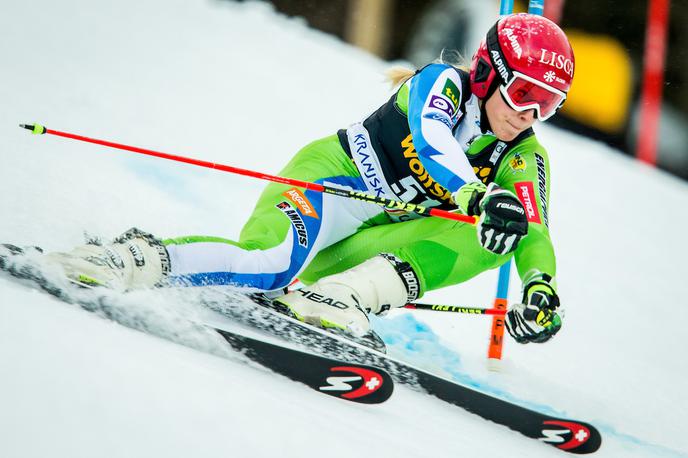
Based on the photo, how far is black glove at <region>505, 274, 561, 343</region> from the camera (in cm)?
266

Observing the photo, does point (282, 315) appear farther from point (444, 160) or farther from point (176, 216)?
point (176, 216)

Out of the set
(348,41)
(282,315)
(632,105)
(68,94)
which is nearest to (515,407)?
(282,315)

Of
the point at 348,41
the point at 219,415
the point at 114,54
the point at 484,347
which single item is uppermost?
the point at 348,41

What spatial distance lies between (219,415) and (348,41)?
18.3 ft

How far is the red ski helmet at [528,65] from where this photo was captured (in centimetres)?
281

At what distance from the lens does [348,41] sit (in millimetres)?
7082

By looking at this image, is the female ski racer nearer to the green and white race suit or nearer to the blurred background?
the green and white race suit

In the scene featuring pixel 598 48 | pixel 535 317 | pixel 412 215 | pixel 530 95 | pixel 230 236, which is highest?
pixel 598 48

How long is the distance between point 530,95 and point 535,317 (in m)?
0.73

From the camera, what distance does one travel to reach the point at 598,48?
6.49m

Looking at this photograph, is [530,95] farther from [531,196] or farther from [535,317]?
[535,317]

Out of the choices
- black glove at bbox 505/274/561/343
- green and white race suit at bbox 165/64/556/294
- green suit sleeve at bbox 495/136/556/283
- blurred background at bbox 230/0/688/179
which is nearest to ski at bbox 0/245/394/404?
green and white race suit at bbox 165/64/556/294

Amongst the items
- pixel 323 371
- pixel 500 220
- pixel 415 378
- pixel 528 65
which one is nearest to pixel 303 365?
pixel 323 371

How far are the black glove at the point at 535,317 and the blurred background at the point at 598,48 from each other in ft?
13.4
